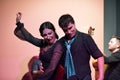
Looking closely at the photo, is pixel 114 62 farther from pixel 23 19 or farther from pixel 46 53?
pixel 23 19

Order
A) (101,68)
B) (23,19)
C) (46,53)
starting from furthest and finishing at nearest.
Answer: (23,19)
(46,53)
(101,68)

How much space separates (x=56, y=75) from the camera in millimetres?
1858

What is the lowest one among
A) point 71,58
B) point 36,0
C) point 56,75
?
point 56,75

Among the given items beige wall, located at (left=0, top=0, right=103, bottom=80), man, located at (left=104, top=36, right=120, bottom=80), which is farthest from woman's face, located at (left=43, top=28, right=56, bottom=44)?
beige wall, located at (left=0, top=0, right=103, bottom=80)

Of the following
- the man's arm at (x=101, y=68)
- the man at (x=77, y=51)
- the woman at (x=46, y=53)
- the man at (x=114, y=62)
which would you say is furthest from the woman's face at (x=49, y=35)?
the man at (x=114, y=62)

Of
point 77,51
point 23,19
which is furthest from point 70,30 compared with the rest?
point 23,19

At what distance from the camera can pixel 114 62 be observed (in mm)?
2348

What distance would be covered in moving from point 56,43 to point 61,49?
7cm

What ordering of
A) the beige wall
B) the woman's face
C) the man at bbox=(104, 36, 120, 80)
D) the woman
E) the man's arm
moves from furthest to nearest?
1. the beige wall
2. the man at bbox=(104, 36, 120, 80)
3. the woman's face
4. the woman
5. the man's arm

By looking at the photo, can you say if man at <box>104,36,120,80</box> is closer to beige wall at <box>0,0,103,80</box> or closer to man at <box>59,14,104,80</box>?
beige wall at <box>0,0,103,80</box>

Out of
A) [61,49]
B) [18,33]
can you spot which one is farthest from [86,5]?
[61,49]

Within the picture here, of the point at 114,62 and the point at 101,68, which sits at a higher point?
the point at 101,68

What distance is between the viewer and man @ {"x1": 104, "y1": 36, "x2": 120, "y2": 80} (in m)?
2.29

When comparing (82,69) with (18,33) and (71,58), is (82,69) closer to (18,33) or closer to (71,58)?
(71,58)
